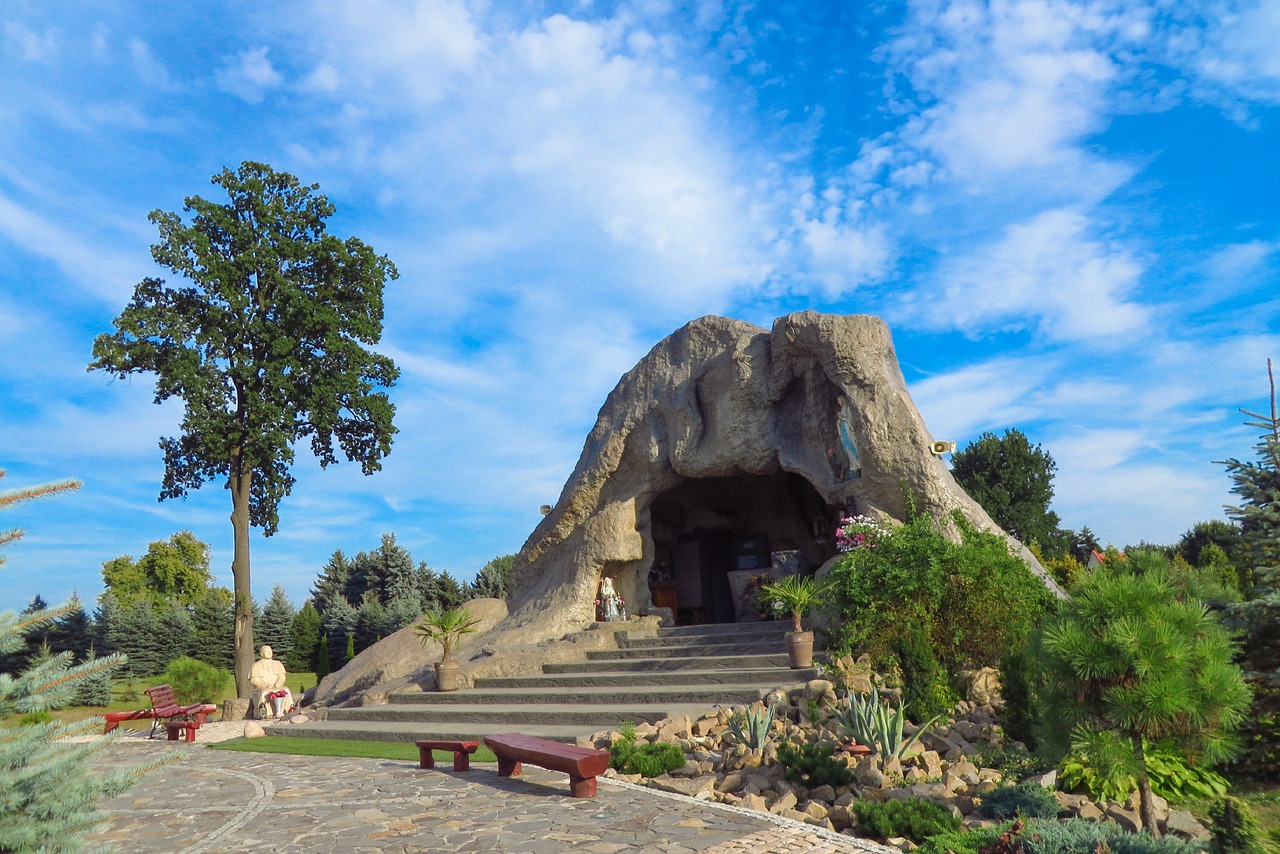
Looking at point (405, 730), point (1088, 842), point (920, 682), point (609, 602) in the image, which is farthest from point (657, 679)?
point (1088, 842)

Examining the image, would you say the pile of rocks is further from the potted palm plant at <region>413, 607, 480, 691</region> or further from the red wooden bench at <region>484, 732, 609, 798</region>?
the potted palm plant at <region>413, 607, 480, 691</region>

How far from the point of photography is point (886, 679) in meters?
9.83

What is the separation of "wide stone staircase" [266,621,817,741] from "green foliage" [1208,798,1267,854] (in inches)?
230

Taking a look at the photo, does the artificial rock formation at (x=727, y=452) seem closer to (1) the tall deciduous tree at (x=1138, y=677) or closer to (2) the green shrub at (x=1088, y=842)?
(1) the tall deciduous tree at (x=1138, y=677)

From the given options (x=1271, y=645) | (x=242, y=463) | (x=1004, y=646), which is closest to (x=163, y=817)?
(x=1004, y=646)

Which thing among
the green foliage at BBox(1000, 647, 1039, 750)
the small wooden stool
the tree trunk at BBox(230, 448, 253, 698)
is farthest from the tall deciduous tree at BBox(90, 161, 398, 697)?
the green foliage at BBox(1000, 647, 1039, 750)

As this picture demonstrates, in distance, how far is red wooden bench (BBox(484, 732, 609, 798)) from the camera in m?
7.23

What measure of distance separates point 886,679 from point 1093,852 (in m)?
5.21

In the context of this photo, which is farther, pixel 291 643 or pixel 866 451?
pixel 291 643

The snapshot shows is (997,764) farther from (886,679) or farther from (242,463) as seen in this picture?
(242,463)

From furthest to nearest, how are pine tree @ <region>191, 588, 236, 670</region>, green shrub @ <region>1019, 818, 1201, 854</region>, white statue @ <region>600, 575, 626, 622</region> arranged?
pine tree @ <region>191, 588, 236, 670</region> < white statue @ <region>600, 575, 626, 622</region> < green shrub @ <region>1019, 818, 1201, 854</region>

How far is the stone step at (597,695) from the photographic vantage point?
10.3 meters

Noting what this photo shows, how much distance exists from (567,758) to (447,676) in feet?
23.7

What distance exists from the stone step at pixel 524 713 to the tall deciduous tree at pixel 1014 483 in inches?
920
